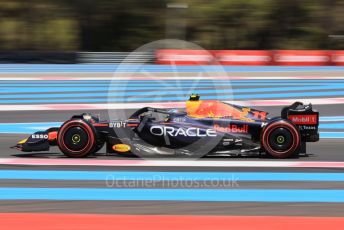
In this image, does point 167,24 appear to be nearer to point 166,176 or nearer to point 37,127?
point 37,127

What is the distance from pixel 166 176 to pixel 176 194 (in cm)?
79

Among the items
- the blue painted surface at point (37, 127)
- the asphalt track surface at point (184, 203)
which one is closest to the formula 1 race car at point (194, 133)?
the asphalt track surface at point (184, 203)

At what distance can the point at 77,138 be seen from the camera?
25.4ft

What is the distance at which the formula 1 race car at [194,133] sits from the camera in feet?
25.2

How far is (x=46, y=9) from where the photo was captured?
96.0 feet

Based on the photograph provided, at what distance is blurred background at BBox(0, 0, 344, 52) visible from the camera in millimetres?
28547

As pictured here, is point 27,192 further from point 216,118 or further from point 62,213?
point 216,118

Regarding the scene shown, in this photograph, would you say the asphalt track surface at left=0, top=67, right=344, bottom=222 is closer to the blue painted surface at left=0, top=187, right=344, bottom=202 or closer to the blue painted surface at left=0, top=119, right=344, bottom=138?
the blue painted surface at left=0, top=187, right=344, bottom=202

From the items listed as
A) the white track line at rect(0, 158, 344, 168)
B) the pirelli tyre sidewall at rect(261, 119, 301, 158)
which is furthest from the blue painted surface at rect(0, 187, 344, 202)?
the pirelli tyre sidewall at rect(261, 119, 301, 158)

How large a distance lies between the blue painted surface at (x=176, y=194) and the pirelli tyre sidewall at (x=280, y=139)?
4.20ft

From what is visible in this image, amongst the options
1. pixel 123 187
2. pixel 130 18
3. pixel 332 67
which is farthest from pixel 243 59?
pixel 123 187

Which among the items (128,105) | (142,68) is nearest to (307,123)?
(128,105)

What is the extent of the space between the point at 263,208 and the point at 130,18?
83.4ft

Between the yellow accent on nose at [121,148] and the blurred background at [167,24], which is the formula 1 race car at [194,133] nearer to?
the yellow accent on nose at [121,148]
